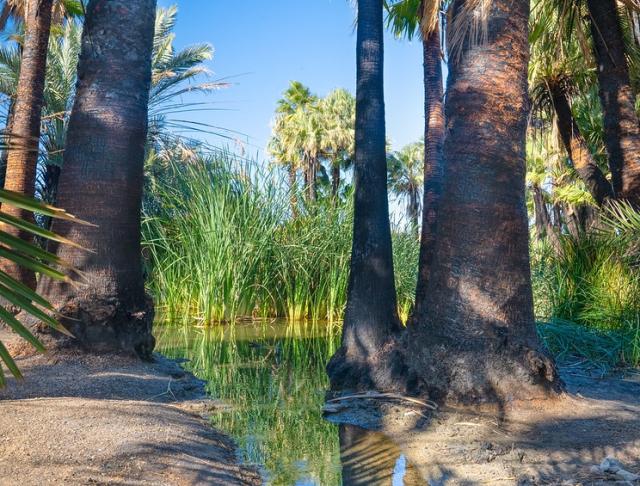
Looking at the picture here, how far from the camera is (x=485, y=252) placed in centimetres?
452

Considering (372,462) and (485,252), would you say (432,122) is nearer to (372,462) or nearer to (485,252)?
(485,252)

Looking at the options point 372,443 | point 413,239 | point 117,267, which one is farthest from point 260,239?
point 372,443

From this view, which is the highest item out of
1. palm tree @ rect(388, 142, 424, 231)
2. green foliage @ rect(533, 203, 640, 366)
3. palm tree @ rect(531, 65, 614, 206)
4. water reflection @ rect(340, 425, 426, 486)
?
palm tree @ rect(388, 142, 424, 231)

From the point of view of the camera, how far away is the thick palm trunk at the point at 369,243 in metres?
5.32

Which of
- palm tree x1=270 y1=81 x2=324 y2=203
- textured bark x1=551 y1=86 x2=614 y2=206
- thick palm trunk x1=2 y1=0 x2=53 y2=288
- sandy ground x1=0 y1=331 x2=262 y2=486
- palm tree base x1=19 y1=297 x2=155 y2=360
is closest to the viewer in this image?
sandy ground x1=0 y1=331 x2=262 y2=486

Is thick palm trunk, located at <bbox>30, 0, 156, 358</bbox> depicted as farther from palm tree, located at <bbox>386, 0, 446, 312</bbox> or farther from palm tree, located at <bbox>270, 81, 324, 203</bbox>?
palm tree, located at <bbox>270, 81, 324, 203</bbox>

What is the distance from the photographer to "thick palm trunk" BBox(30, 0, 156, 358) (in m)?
5.23

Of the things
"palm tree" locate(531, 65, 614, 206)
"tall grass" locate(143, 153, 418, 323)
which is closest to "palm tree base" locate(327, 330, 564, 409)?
"tall grass" locate(143, 153, 418, 323)

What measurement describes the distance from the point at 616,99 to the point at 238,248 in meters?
6.02

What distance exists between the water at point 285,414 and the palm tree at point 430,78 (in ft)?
8.93

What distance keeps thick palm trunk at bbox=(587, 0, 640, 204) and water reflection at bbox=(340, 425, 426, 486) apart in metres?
5.67

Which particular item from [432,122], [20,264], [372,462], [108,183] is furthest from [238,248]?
[20,264]

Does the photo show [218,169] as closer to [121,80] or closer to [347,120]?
[121,80]

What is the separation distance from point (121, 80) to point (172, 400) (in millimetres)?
2845
